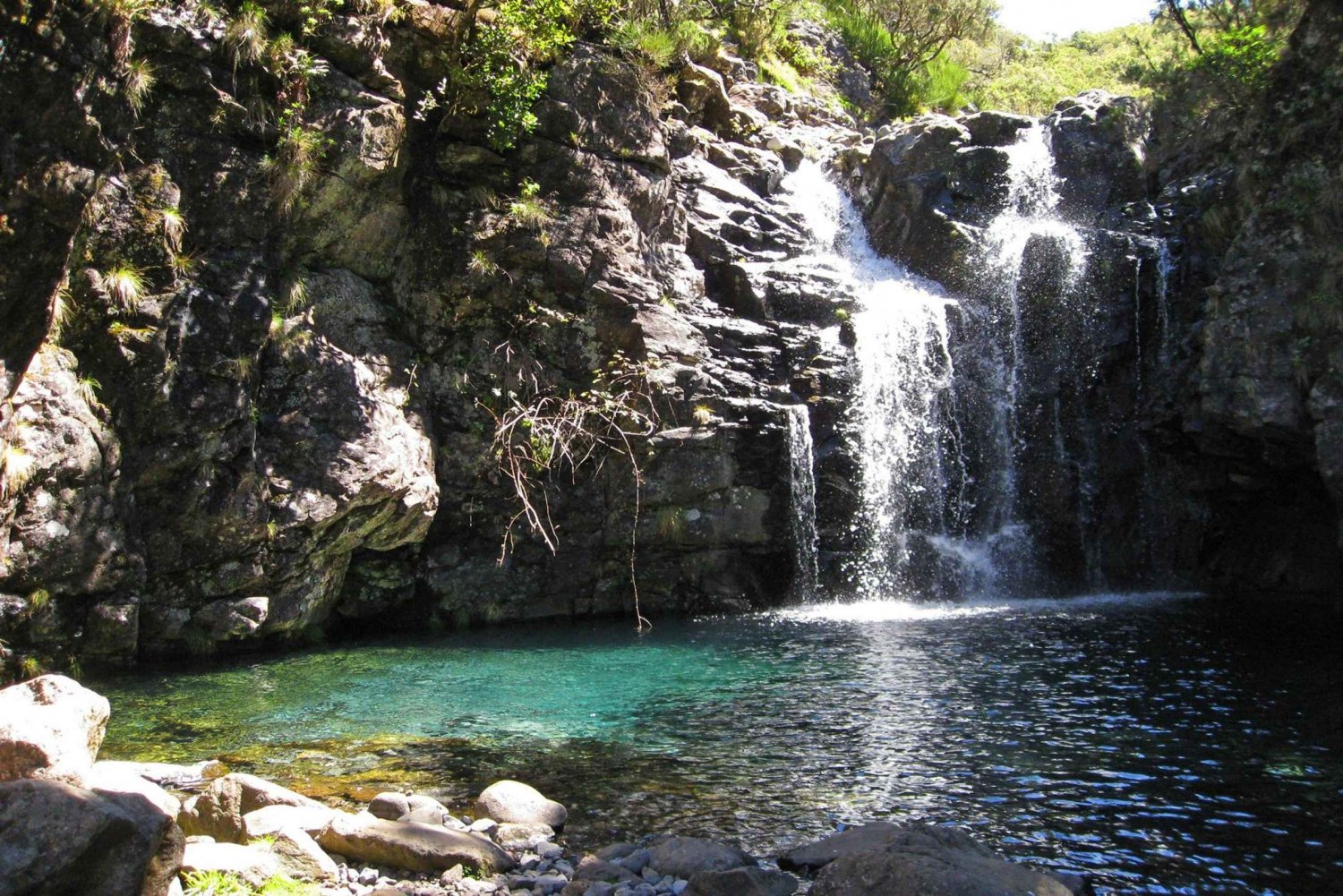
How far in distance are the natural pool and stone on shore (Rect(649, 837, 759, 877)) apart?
407mm

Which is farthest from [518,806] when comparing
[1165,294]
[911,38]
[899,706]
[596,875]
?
[911,38]

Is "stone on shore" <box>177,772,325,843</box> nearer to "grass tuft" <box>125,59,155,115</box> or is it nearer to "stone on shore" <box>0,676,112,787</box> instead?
"stone on shore" <box>0,676,112,787</box>

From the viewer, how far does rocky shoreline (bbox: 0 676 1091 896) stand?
13.8 ft

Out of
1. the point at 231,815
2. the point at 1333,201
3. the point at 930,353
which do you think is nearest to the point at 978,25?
the point at 930,353

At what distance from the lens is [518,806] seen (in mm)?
6492

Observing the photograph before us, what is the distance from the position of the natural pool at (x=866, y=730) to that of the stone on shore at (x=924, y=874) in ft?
3.29

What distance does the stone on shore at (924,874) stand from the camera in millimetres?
4305

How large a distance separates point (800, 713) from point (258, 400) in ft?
25.7

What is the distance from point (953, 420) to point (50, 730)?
46.2 ft

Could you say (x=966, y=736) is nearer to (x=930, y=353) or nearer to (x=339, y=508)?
(x=339, y=508)

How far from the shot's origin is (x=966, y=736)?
8.05 metres

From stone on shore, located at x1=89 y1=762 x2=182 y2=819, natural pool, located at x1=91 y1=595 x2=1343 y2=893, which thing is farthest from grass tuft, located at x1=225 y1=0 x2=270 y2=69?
stone on shore, located at x1=89 y1=762 x2=182 y2=819

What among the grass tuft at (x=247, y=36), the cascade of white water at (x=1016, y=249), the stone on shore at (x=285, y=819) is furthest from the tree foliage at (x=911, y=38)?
the stone on shore at (x=285, y=819)

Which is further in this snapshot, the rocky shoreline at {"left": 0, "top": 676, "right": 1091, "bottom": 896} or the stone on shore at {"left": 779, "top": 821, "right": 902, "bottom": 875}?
the stone on shore at {"left": 779, "top": 821, "right": 902, "bottom": 875}
